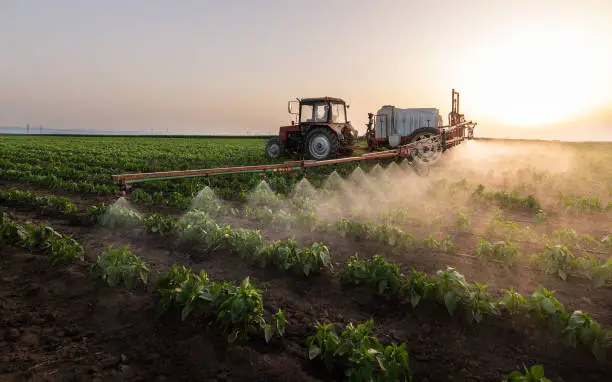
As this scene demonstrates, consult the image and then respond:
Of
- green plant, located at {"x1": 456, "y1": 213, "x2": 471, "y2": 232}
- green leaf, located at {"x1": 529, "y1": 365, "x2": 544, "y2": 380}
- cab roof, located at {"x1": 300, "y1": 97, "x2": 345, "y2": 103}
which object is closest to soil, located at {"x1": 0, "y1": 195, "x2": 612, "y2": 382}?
green leaf, located at {"x1": 529, "y1": 365, "x2": 544, "y2": 380}

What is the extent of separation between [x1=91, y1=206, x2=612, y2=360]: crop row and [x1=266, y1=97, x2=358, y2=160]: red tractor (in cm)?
929

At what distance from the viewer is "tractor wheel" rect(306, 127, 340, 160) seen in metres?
14.8

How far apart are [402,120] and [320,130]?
20.5 ft

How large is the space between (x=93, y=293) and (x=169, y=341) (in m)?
1.54

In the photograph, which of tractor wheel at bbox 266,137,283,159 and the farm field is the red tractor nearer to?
tractor wheel at bbox 266,137,283,159

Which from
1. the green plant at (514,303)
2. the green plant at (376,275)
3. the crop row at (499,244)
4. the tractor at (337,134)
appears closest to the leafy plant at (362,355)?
the green plant at (376,275)

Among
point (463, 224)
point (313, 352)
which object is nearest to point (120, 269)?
point (313, 352)

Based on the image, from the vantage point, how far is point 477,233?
23.0ft

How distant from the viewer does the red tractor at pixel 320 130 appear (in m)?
15.0

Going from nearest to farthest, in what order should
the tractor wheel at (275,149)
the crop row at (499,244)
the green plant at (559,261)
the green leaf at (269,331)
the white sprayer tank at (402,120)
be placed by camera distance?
1. the green leaf at (269,331)
2. the crop row at (499,244)
3. the green plant at (559,261)
4. the tractor wheel at (275,149)
5. the white sprayer tank at (402,120)

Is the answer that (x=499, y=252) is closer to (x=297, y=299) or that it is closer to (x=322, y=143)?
(x=297, y=299)

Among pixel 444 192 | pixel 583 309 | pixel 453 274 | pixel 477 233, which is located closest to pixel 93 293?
pixel 453 274

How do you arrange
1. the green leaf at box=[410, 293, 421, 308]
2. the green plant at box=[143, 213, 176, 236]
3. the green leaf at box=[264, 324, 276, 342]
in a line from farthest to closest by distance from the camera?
1. the green plant at box=[143, 213, 176, 236]
2. the green leaf at box=[410, 293, 421, 308]
3. the green leaf at box=[264, 324, 276, 342]

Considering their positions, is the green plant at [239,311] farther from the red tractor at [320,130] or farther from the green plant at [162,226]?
the red tractor at [320,130]
